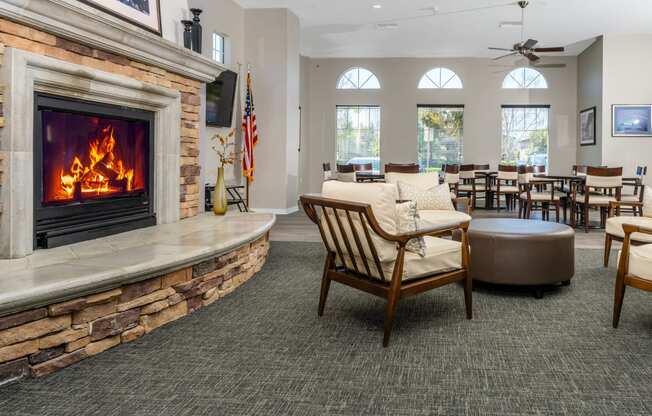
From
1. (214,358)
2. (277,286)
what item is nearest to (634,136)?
(277,286)

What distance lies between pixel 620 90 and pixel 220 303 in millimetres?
9324

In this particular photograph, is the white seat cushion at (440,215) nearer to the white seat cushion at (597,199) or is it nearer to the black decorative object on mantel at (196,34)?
the black decorative object on mantel at (196,34)

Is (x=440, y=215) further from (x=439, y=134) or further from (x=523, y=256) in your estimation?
(x=439, y=134)

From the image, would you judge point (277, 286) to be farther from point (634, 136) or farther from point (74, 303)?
point (634, 136)

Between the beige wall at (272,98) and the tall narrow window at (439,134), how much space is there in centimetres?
446

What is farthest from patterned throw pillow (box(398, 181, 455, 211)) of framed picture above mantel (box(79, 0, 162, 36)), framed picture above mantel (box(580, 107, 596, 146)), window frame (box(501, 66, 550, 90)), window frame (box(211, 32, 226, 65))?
window frame (box(501, 66, 550, 90))

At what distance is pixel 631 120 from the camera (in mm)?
9508

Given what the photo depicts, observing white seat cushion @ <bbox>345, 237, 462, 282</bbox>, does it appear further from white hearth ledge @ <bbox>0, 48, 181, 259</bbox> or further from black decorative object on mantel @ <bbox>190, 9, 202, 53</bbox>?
black decorative object on mantel @ <bbox>190, 9, 202, 53</bbox>

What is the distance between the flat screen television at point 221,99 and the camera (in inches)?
280

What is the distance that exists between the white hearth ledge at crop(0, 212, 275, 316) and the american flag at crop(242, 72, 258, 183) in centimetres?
355

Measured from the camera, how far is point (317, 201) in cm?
279

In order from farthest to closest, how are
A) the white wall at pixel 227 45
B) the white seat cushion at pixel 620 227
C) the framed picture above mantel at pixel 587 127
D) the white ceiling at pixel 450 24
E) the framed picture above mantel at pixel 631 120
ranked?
the framed picture above mantel at pixel 587 127, the framed picture above mantel at pixel 631 120, the white ceiling at pixel 450 24, the white wall at pixel 227 45, the white seat cushion at pixel 620 227

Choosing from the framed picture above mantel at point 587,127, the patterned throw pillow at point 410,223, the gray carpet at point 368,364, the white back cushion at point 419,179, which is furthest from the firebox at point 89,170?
the framed picture above mantel at point 587,127

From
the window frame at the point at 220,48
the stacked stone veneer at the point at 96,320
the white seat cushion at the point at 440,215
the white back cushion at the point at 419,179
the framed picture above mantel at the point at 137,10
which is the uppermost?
the window frame at the point at 220,48
